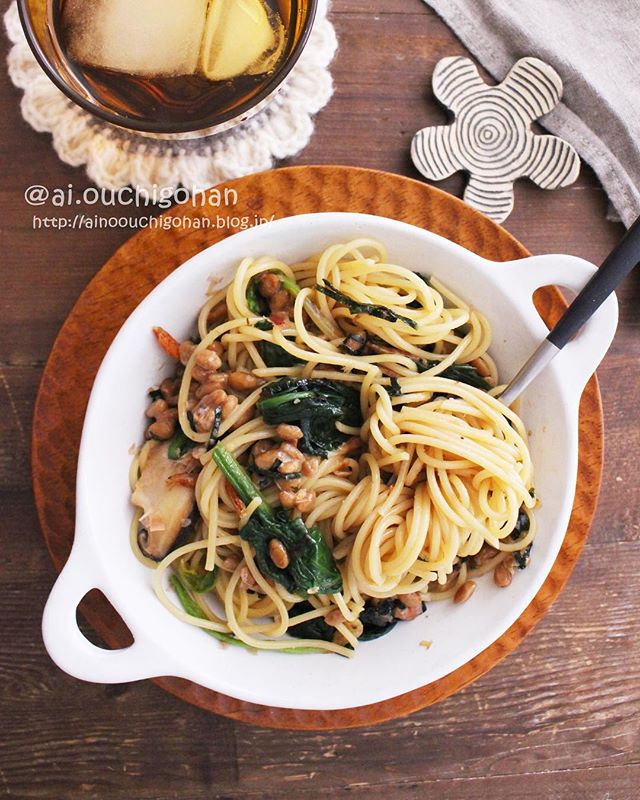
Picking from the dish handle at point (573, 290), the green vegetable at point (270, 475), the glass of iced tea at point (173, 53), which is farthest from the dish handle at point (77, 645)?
the dish handle at point (573, 290)

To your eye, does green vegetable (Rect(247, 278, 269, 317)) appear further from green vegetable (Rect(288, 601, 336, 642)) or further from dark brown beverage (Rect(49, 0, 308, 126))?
green vegetable (Rect(288, 601, 336, 642))

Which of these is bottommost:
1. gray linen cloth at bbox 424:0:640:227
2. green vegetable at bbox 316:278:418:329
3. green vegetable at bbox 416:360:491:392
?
green vegetable at bbox 416:360:491:392

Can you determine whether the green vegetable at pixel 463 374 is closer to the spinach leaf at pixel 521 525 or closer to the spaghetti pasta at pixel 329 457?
the spaghetti pasta at pixel 329 457

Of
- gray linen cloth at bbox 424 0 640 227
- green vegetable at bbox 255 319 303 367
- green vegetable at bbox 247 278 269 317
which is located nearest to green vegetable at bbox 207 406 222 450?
green vegetable at bbox 255 319 303 367

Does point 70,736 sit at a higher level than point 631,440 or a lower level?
lower

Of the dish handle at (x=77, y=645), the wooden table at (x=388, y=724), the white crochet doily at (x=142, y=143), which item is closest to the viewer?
the dish handle at (x=77, y=645)

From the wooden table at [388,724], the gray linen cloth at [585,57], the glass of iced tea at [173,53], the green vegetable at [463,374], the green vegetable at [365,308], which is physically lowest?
the wooden table at [388,724]

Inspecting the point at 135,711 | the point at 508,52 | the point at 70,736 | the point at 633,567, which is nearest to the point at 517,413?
the point at 633,567

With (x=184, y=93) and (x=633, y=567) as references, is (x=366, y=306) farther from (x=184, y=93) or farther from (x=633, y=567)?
(x=633, y=567)
